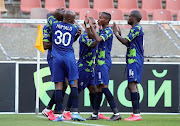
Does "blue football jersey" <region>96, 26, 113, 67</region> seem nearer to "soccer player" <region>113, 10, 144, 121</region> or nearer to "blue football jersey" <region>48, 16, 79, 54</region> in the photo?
"soccer player" <region>113, 10, 144, 121</region>

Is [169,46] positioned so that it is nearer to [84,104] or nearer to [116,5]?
[84,104]

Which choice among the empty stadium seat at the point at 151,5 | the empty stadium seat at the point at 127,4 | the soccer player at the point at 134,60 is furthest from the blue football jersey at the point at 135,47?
the empty stadium seat at the point at 151,5

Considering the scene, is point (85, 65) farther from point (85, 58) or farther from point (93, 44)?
point (93, 44)

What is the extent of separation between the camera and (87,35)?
798 cm

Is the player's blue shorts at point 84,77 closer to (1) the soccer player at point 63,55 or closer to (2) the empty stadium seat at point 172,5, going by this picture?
(1) the soccer player at point 63,55

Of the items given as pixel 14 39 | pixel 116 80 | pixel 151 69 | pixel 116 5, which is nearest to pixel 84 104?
pixel 116 80

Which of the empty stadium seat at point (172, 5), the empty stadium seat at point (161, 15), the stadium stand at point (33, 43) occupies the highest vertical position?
the empty stadium seat at point (172, 5)

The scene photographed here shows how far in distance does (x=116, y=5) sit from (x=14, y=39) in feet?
22.4

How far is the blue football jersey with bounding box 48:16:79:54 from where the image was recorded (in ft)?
24.7

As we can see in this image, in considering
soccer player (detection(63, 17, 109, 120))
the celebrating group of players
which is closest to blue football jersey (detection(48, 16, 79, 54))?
the celebrating group of players

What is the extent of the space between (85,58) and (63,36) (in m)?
0.79

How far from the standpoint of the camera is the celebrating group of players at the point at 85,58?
7562mm

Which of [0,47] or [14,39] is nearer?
[0,47]

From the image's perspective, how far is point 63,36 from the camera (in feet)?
24.8
